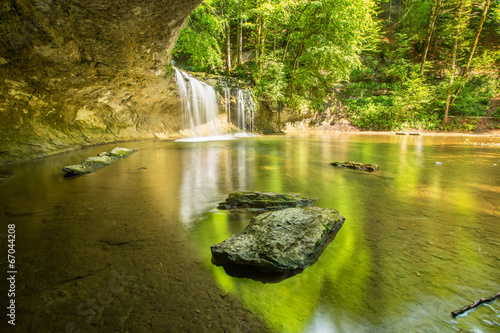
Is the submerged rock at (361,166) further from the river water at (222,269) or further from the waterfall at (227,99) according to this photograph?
the waterfall at (227,99)

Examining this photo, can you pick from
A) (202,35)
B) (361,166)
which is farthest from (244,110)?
(361,166)

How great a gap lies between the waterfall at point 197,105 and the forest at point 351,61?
60.5 inches

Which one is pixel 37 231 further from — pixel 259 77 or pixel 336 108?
pixel 336 108

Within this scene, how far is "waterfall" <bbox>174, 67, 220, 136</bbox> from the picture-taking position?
12.2 m

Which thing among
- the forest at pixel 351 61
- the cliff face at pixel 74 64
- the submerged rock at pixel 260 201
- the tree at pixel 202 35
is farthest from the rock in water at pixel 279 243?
the forest at pixel 351 61

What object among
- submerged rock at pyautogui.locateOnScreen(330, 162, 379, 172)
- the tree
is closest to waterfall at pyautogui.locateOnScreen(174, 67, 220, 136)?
the tree

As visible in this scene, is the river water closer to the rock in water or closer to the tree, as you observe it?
the rock in water

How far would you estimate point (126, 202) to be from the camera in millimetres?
2947

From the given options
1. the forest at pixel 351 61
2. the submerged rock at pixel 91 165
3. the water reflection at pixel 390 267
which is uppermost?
the forest at pixel 351 61

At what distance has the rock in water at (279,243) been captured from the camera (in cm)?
158

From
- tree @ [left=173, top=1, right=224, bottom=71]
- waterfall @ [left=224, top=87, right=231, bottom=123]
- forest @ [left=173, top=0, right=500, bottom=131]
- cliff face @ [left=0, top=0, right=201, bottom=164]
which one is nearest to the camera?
cliff face @ [left=0, top=0, right=201, bottom=164]

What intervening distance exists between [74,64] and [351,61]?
14524 millimetres

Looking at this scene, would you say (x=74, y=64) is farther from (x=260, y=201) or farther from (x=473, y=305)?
(x=473, y=305)

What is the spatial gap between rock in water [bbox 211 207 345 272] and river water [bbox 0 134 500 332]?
92mm
